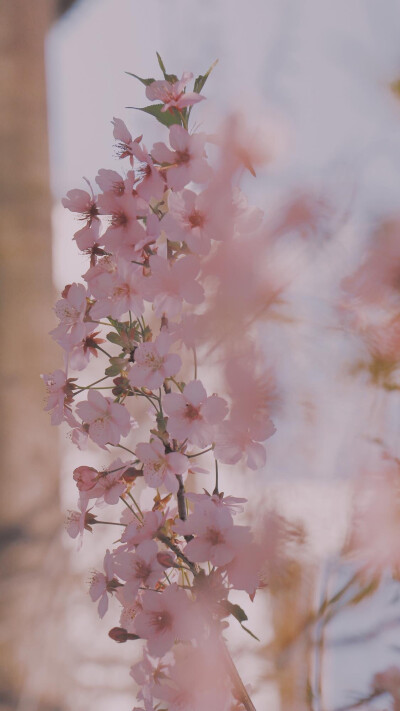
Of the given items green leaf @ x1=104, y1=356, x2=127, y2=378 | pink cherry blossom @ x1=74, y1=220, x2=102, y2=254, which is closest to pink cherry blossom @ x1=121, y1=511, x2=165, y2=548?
green leaf @ x1=104, y1=356, x2=127, y2=378

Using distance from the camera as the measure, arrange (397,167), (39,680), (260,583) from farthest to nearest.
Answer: (39,680), (397,167), (260,583)

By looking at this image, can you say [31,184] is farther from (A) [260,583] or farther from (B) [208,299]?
(A) [260,583]

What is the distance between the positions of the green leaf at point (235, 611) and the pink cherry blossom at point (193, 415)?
111 millimetres

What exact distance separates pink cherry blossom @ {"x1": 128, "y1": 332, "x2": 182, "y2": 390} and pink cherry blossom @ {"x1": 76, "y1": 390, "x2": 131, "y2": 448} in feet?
0.11

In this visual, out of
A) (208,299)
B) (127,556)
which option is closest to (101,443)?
(127,556)

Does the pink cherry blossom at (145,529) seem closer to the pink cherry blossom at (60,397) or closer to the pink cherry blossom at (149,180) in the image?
the pink cherry blossom at (60,397)

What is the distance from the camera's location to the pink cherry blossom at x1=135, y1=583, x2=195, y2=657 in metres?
0.42

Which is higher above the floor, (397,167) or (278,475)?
(397,167)

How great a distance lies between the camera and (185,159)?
45 cm

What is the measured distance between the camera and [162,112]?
483mm

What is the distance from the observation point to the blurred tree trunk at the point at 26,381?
1.48 metres

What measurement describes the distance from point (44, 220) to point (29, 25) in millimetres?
469

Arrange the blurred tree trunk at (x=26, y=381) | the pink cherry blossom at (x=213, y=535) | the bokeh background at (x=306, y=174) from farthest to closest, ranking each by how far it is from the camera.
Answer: the blurred tree trunk at (x=26, y=381) → the bokeh background at (x=306, y=174) → the pink cherry blossom at (x=213, y=535)

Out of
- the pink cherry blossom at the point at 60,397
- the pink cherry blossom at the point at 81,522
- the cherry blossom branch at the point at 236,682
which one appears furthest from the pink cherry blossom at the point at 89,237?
the cherry blossom branch at the point at 236,682
